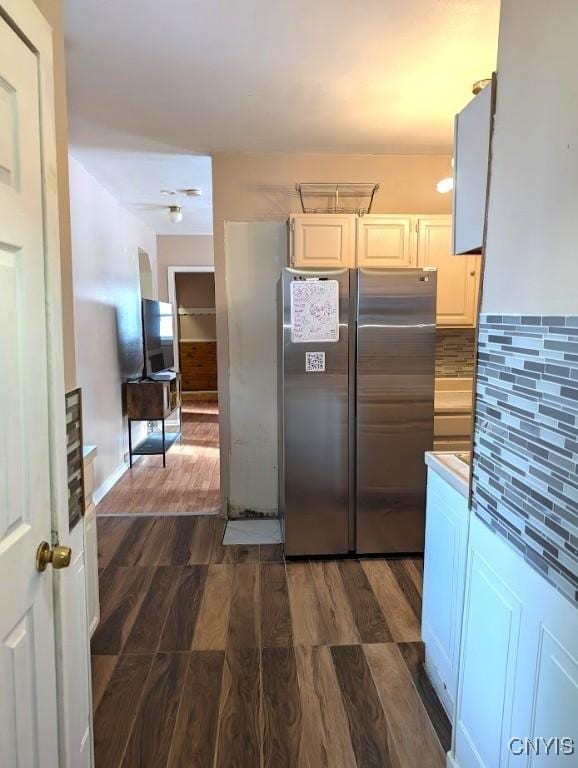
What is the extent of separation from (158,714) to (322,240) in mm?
2555

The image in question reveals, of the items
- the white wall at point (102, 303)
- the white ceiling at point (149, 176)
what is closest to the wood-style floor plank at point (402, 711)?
the white wall at point (102, 303)

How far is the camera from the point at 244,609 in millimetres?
2439

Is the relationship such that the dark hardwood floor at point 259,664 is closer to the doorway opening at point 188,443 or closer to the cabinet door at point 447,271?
the doorway opening at point 188,443

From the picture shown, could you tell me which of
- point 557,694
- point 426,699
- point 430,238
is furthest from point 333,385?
point 557,694

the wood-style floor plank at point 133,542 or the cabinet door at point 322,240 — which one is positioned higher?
the cabinet door at point 322,240

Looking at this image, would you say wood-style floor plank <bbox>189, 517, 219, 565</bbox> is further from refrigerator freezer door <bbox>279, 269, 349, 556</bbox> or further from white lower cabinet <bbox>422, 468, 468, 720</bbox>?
white lower cabinet <bbox>422, 468, 468, 720</bbox>

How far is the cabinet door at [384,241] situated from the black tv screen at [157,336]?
2.61 meters

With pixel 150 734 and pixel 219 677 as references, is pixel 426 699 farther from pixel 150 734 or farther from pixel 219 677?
pixel 150 734

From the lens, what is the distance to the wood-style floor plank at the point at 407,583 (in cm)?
247

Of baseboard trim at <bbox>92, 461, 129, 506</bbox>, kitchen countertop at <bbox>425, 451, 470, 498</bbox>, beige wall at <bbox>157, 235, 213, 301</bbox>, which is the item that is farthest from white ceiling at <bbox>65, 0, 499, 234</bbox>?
beige wall at <bbox>157, 235, 213, 301</bbox>

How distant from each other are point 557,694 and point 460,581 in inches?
25.8

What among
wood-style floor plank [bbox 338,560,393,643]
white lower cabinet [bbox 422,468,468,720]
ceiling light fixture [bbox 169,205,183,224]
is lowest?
wood-style floor plank [bbox 338,560,393,643]

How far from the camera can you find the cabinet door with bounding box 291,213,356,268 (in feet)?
10.1

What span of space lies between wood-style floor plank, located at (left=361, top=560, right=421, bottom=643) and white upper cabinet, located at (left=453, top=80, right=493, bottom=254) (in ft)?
5.55
